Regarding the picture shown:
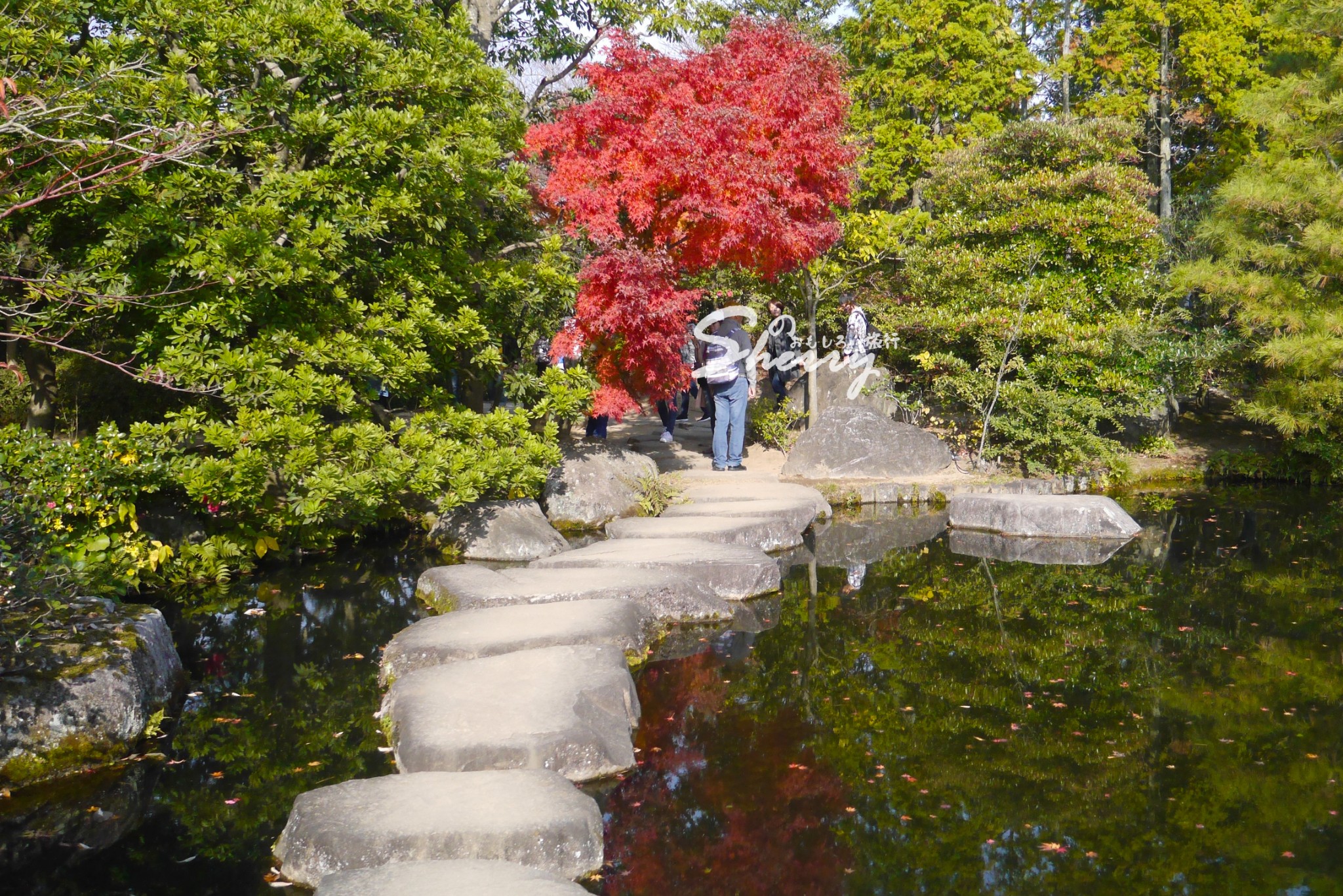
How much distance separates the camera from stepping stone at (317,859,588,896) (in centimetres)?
299

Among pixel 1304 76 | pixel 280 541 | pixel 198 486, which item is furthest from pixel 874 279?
pixel 198 486

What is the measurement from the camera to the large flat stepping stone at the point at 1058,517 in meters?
8.95

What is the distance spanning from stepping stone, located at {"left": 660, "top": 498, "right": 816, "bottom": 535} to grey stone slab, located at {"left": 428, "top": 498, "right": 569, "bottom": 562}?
0.99 meters

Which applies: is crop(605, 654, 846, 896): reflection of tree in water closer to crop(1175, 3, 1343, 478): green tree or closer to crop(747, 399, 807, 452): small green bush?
crop(747, 399, 807, 452): small green bush

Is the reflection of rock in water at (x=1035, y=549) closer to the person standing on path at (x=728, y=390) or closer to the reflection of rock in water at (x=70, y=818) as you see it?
the person standing on path at (x=728, y=390)

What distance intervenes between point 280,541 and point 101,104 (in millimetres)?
3565

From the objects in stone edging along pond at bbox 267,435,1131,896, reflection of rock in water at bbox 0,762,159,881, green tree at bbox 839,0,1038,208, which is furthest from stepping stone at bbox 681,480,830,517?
green tree at bbox 839,0,1038,208

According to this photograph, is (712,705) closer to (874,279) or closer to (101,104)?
(101,104)

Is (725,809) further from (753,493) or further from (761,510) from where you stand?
(753,493)

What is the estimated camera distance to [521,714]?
4.26 meters

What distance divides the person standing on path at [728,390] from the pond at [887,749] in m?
3.81

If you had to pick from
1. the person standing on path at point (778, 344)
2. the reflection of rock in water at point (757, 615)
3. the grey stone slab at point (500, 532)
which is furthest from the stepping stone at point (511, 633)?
the person standing on path at point (778, 344)

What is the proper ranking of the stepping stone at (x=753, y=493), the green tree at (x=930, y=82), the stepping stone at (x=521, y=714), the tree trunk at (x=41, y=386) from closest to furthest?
1. the stepping stone at (x=521, y=714)
2. the tree trunk at (x=41, y=386)
3. the stepping stone at (x=753, y=493)
4. the green tree at (x=930, y=82)

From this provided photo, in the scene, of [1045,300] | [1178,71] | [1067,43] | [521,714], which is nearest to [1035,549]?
[1045,300]
